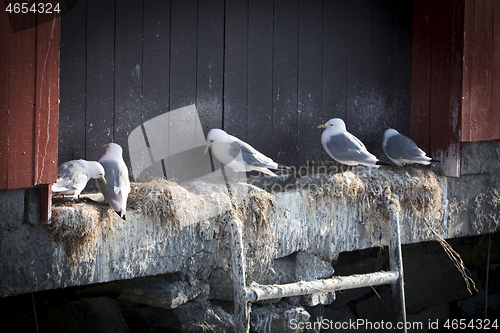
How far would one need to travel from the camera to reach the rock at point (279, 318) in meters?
3.33

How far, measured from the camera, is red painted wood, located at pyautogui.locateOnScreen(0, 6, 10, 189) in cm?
249

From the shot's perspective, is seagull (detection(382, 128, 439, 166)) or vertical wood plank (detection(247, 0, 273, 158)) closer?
vertical wood plank (detection(247, 0, 273, 158))

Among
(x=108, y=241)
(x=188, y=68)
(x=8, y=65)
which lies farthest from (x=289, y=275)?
(x=8, y=65)

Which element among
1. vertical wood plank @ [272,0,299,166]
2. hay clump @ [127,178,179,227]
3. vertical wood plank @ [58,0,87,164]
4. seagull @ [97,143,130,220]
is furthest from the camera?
vertical wood plank @ [272,0,299,166]

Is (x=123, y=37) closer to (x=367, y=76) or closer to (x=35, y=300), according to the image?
(x=35, y=300)

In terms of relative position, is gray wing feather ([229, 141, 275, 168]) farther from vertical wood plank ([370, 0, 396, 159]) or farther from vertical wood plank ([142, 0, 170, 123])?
vertical wood plank ([370, 0, 396, 159])

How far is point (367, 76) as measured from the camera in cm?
434

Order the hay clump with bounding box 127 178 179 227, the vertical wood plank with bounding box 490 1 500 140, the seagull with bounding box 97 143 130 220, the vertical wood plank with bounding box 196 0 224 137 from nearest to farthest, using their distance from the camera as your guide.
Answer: the seagull with bounding box 97 143 130 220
the hay clump with bounding box 127 178 179 227
the vertical wood plank with bounding box 196 0 224 137
the vertical wood plank with bounding box 490 1 500 140

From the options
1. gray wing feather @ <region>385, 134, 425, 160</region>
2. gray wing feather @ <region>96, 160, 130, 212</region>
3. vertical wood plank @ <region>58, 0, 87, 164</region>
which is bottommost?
gray wing feather @ <region>96, 160, 130, 212</region>

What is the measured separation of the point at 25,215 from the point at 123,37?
1.29 meters

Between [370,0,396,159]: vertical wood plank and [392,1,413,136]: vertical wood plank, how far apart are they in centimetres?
4

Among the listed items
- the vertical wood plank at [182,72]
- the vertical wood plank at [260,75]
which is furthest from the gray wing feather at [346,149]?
the vertical wood plank at [182,72]

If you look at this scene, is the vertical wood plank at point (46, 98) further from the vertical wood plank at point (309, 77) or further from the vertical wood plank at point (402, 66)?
the vertical wood plank at point (402, 66)

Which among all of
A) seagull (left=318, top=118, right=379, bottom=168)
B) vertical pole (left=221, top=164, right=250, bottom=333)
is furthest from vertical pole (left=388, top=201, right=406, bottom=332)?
vertical pole (left=221, top=164, right=250, bottom=333)
